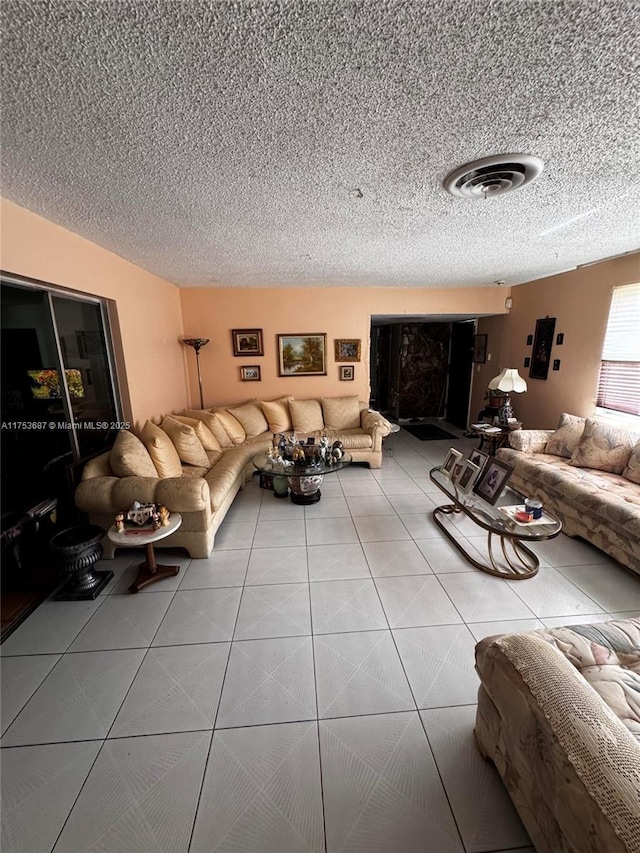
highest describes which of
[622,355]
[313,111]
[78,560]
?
[313,111]

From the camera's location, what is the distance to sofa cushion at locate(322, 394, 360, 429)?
4859 millimetres

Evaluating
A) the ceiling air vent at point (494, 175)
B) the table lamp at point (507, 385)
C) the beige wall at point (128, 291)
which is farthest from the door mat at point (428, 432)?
the ceiling air vent at point (494, 175)

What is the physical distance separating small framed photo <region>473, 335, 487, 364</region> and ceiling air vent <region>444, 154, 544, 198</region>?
432 centimetres

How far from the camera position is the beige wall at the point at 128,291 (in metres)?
2.07

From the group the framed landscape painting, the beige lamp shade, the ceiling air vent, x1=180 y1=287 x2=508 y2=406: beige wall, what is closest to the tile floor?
the beige lamp shade

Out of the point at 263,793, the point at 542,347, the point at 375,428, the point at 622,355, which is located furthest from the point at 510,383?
the point at 263,793

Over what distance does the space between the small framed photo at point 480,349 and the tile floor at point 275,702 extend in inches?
156

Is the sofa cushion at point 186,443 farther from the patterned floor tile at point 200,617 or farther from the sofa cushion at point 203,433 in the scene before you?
the patterned floor tile at point 200,617

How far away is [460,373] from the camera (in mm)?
6598

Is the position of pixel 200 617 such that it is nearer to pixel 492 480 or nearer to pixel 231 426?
pixel 492 480

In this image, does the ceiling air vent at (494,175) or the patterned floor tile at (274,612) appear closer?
the ceiling air vent at (494,175)

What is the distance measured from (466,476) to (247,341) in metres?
3.53

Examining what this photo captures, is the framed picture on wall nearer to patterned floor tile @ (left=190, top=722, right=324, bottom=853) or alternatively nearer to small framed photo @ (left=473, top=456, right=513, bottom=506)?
small framed photo @ (left=473, top=456, right=513, bottom=506)

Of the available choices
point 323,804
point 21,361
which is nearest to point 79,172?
point 21,361
